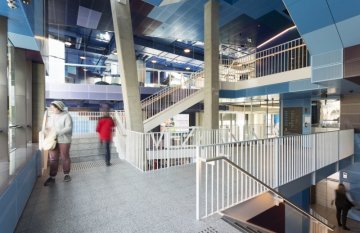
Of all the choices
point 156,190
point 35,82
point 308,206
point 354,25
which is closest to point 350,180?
point 308,206

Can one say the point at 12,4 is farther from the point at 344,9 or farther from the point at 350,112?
the point at 350,112

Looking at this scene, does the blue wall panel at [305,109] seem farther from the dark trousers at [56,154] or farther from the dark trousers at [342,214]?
the dark trousers at [56,154]

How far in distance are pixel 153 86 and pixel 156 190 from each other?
9.48m

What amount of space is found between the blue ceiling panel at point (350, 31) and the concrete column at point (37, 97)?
305 inches

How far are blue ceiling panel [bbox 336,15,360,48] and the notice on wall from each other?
608 cm

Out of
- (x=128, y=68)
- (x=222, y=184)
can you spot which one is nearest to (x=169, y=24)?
(x=128, y=68)

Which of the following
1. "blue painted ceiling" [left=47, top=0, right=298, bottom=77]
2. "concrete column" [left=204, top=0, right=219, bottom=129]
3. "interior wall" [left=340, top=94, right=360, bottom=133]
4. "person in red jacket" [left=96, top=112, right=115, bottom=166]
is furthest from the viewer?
"blue painted ceiling" [left=47, top=0, right=298, bottom=77]

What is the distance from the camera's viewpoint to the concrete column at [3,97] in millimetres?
Answer: 3342

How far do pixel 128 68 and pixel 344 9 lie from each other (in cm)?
555

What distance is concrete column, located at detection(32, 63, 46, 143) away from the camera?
5996mm

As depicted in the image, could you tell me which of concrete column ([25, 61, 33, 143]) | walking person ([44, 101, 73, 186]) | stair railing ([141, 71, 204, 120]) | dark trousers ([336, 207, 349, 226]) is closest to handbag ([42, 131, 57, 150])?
walking person ([44, 101, 73, 186])

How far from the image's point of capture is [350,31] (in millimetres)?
4250

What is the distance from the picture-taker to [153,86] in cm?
1285

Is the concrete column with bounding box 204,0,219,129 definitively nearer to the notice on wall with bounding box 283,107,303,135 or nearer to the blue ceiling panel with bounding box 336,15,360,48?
the notice on wall with bounding box 283,107,303,135
